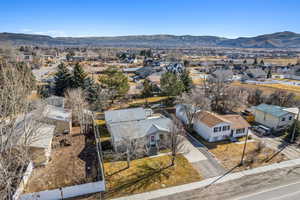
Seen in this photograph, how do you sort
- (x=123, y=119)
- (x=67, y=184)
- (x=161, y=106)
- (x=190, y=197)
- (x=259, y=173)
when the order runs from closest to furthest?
1. (x=190, y=197)
2. (x=67, y=184)
3. (x=259, y=173)
4. (x=123, y=119)
5. (x=161, y=106)

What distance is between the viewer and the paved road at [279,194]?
14.9 metres

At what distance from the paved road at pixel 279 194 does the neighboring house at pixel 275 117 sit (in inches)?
561

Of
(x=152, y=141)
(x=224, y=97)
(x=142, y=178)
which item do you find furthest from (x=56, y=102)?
(x=224, y=97)

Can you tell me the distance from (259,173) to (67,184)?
61.7 ft

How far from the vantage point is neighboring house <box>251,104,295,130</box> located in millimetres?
27984

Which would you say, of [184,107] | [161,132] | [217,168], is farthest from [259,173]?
[184,107]

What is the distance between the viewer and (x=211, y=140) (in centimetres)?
2503

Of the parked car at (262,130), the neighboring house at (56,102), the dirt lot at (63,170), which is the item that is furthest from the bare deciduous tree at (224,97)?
the neighboring house at (56,102)

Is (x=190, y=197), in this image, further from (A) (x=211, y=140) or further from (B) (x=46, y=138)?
(B) (x=46, y=138)

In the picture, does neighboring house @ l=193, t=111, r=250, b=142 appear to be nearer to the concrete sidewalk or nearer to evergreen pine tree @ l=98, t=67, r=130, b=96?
the concrete sidewalk

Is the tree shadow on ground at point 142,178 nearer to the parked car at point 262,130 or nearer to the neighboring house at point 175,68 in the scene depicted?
the parked car at point 262,130

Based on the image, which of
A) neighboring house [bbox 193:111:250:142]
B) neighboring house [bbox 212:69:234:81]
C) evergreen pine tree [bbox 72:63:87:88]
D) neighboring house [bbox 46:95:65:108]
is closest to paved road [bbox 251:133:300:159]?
neighboring house [bbox 193:111:250:142]

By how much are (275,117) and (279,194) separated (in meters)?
16.3

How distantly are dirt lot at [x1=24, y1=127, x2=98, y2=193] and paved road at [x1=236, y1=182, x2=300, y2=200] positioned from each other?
14810 millimetres
